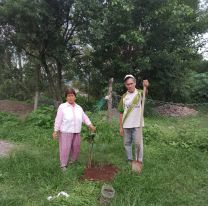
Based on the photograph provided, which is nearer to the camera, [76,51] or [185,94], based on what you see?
[76,51]

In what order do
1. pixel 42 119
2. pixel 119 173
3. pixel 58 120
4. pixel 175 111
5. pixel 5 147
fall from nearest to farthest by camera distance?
pixel 119 173, pixel 58 120, pixel 5 147, pixel 42 119, pixel 175 111

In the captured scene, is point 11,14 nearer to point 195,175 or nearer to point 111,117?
point 111,117

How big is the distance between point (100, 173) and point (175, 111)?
9591mm

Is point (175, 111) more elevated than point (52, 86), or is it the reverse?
point (52, 86)

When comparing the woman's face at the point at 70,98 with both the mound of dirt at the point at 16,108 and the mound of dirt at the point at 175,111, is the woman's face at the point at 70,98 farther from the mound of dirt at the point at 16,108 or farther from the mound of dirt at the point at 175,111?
the mound of dirt at the point at 175,111

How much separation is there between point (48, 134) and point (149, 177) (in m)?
3.84

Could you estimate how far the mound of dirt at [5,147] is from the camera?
24.4 feet

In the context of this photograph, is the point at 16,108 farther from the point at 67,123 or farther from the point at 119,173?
the point at 119,173

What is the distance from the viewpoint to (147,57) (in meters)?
13.1

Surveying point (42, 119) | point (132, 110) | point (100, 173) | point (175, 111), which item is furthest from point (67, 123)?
point (175, 111)

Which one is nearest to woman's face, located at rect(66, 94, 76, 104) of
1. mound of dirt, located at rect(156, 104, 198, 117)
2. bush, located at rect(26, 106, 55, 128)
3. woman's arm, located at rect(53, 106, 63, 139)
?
woman's arm, located at rect(53, 106, 63, 139)

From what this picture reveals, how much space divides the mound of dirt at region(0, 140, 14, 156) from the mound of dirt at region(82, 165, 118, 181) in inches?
75.4

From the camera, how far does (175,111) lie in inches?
601

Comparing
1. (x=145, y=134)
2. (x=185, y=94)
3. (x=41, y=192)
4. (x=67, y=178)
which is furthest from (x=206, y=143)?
(x=185, y=94)
